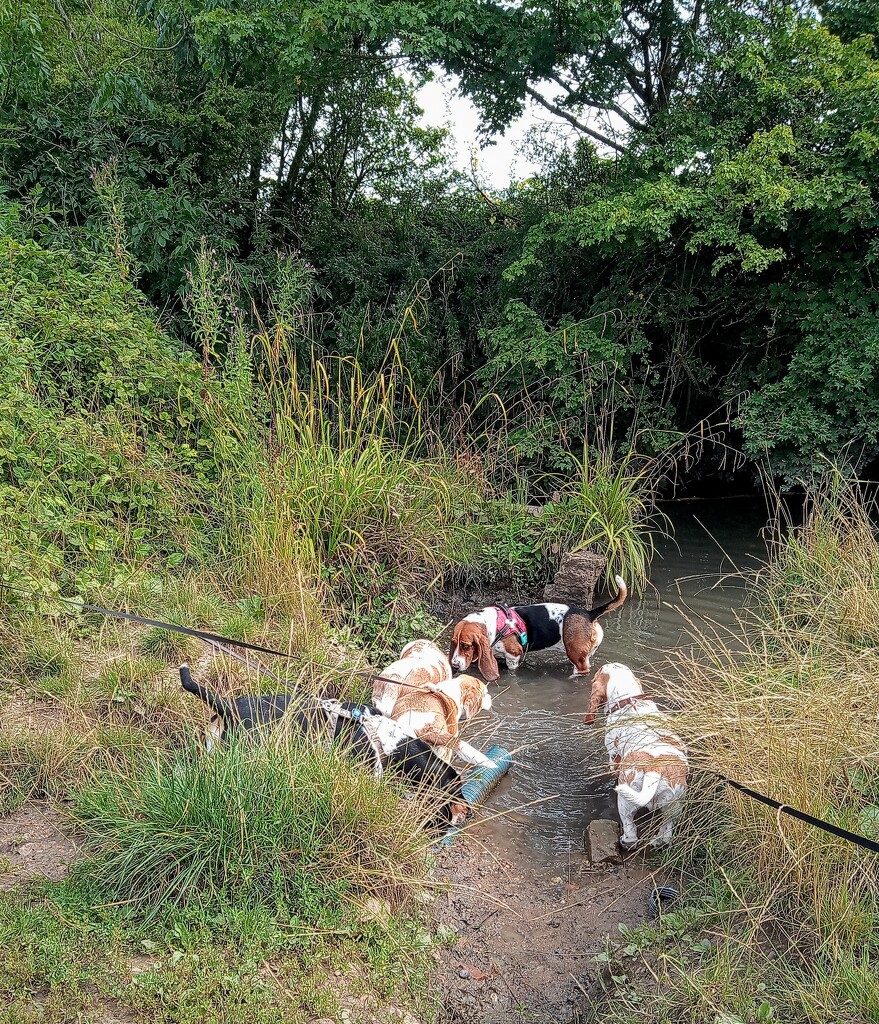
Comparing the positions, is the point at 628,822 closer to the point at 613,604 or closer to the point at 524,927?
the point at 524,927

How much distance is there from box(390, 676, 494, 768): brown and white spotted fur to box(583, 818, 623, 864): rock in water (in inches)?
26.4

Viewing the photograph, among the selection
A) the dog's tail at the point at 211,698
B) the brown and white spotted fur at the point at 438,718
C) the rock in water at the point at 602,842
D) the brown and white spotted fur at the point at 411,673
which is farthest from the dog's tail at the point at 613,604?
the dog's tail at the point at 211,698

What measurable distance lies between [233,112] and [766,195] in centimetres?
693

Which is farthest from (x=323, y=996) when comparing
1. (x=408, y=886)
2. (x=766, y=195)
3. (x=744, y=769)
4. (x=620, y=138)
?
(x=620, y=138)

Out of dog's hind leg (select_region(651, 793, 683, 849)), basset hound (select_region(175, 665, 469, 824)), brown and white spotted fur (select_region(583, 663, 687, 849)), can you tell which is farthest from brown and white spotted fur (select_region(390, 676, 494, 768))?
dog's hind leg (select_region(651, 793, 683, 849))

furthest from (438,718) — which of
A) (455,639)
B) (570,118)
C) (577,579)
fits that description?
(570,118)

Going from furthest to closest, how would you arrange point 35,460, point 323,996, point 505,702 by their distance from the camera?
point 505,702 < point 35,460 < point 323,996

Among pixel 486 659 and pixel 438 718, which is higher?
pixel 438 718

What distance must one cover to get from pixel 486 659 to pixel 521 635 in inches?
13.4

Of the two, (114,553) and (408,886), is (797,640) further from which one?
(114,553)

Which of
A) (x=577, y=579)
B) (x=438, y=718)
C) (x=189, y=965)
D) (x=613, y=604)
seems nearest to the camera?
(x=189, y=965)

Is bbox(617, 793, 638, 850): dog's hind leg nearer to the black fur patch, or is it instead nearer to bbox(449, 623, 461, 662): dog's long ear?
bbox(449, 623, 461, 662): dog's long ear

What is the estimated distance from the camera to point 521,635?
219 inches

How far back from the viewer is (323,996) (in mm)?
2344
